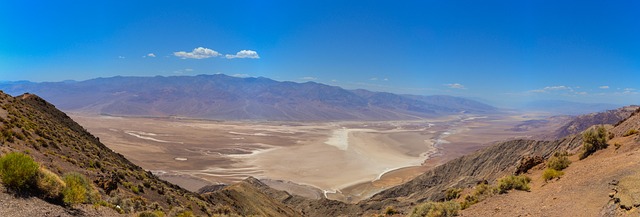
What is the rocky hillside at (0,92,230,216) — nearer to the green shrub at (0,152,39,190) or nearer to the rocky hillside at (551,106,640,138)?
the green shrub at (0,152,39,190)

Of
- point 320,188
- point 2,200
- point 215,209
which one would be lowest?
point 320,188

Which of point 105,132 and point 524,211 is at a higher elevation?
point 524,211

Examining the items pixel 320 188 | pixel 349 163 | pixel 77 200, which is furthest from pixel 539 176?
pixel 349 163

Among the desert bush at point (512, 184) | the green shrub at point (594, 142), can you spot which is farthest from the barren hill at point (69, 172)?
the green shrub at point (594, 142)

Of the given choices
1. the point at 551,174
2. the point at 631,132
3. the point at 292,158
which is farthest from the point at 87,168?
the point at 292,158

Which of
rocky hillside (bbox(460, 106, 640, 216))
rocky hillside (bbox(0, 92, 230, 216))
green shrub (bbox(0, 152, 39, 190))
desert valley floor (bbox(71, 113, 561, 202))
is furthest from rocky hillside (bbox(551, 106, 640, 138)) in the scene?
green shrub (bbox(0, 152, 39, 190))

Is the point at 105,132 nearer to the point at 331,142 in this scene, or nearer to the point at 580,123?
the point at 331,142
